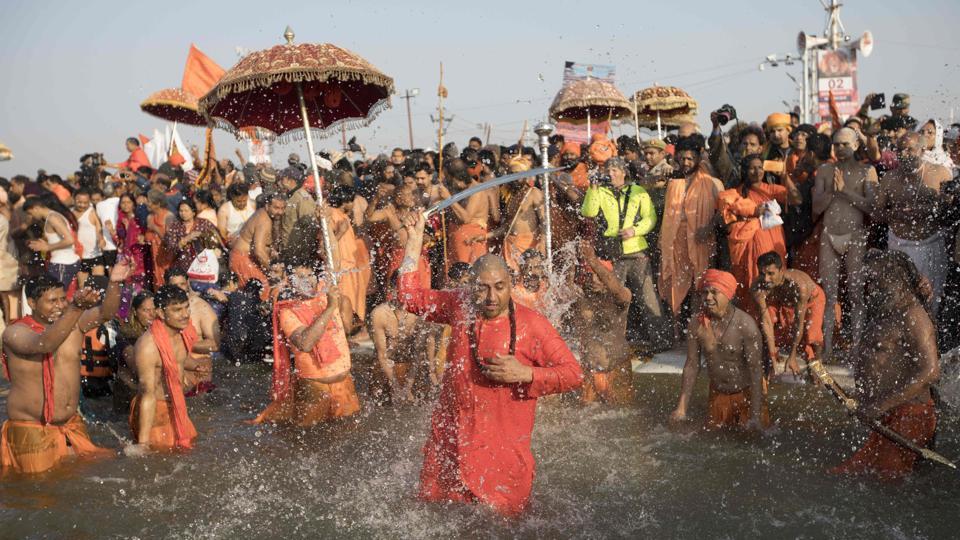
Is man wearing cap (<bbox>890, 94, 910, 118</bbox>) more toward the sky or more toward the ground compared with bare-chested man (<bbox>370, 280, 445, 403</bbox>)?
more toward the sky

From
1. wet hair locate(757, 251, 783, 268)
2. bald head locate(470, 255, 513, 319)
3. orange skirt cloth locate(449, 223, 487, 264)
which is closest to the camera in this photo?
bald head locate(470, 255, 513, 319)

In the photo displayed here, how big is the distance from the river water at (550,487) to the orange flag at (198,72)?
284 inches

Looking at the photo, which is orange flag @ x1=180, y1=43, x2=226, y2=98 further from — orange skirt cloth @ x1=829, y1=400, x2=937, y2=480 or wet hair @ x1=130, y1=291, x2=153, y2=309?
orange skirt cloth @ x1=829, y1=400, x2=937, y2=480

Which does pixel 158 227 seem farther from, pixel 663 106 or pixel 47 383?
pixel 663 106

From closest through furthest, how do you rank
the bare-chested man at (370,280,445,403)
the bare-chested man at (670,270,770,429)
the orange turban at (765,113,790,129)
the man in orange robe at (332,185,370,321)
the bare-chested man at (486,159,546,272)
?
the bare-chested man at (670,270,770,429), the bare-chested man at (370,280,445,403), the bare-chested man at (486,159,546,272), the orange turban at (765,113,790,129), the man in orange robe at (332,185,370,321)

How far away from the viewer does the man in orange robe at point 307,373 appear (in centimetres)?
667

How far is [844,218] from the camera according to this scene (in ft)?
24.3

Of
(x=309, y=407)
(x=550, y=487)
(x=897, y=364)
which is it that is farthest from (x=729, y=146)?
(x=550, y=487)

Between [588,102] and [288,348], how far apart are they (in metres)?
5.38

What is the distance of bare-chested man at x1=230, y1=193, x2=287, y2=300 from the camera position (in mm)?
8898

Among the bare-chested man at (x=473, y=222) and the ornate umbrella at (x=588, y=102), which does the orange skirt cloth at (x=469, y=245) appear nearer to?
the bare-chested man at (x=473, y=222)

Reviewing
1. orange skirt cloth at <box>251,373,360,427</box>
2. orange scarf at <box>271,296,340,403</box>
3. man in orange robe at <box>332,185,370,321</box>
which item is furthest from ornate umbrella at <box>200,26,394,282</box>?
man in orange robe at <box>332,185,370,321</box>

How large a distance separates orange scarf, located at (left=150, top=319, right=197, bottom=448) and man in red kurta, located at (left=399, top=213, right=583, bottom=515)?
8.48 feet

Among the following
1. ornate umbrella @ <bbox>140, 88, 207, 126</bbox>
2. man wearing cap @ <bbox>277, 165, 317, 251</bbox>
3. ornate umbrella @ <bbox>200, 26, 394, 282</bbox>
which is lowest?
man wearing cap @ <bbox>277, 165, 317, 251</bbox>
